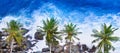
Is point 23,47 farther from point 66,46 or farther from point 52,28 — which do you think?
point 52,28

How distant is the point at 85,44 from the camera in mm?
123812

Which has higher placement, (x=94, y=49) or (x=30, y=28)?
(x=30, y=28)

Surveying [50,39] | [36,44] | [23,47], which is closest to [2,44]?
[23,47]

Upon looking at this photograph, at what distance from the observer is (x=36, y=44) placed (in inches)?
4938

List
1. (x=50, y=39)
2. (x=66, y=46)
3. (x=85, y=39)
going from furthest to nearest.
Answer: (x=85, y=39)
(x=66, y=46)
(x=50, y=39)

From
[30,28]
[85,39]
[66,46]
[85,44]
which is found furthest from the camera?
[30,28]

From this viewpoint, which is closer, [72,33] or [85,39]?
[72,33]

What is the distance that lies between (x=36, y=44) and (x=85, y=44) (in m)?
19.0

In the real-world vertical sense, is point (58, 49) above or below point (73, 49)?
above

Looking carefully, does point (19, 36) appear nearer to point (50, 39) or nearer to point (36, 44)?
point (50, 39)

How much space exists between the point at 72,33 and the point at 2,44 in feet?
104

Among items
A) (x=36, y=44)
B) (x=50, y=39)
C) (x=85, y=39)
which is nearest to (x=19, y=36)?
(x=50, y=39)

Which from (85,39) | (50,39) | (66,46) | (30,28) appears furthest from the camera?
(30,28)

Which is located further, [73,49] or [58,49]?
[58,49]
